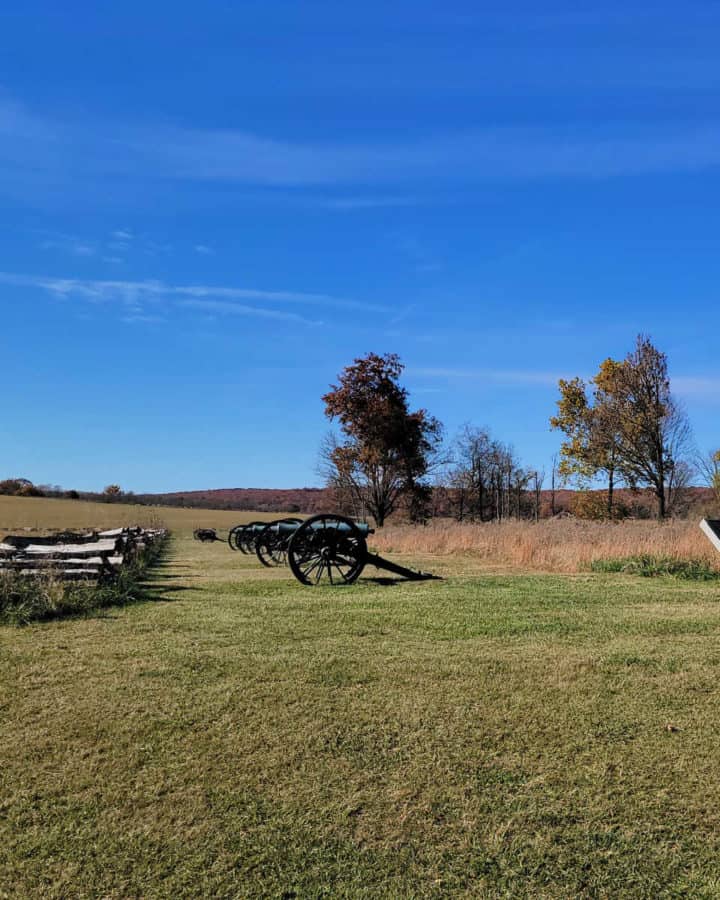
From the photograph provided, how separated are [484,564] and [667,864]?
12608mm

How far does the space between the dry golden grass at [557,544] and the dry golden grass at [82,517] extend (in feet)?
60.8

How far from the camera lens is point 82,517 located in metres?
42.1

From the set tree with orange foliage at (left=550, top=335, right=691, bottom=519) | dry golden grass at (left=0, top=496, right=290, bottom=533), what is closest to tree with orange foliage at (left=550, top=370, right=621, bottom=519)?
tree with orange foliage at (left=550, top=335, right=691, bottom=519)

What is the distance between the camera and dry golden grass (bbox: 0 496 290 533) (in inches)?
1481

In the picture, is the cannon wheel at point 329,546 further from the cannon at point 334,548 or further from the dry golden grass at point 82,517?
the dry golden grass at point 82,517

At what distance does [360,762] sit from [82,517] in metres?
40.9

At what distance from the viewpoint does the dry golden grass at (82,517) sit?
37625 millimetres

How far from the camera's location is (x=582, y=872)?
337 cm

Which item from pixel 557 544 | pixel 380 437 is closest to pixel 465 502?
pixel 380 437

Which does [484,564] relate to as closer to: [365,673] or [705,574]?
[705,574]

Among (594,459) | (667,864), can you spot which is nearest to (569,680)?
(667,864)

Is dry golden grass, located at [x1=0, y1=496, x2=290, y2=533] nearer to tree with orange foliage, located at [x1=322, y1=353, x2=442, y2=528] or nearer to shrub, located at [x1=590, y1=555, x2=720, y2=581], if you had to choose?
tree with orange foliage, located at [x1=322, y1=353, x2=442, y2=528]

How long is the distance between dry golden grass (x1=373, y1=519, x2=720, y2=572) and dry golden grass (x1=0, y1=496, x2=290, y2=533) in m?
18.5

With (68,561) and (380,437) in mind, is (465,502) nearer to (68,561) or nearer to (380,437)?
(380,437)
